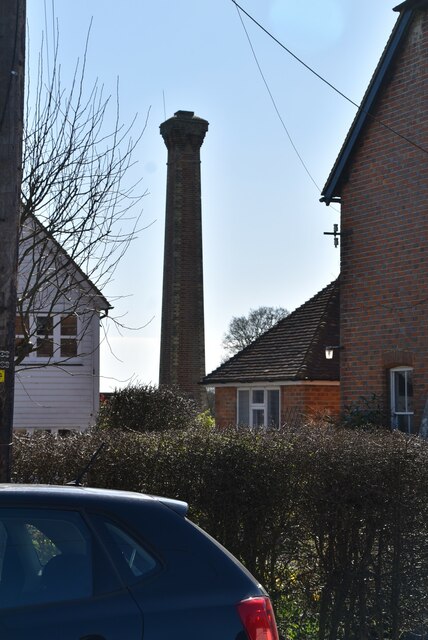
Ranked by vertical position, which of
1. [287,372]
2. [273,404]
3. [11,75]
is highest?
[11,75]

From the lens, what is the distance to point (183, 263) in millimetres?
40312

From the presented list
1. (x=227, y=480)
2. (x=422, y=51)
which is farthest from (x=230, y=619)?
(x=422, y=51)

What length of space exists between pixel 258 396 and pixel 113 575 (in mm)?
21088

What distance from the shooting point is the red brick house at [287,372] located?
23203 millimetres

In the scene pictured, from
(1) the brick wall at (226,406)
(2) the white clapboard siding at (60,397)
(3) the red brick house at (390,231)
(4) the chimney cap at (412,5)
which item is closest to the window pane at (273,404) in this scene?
(1) the brick wall at (226,406)

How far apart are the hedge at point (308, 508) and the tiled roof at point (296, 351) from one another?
47.9ft

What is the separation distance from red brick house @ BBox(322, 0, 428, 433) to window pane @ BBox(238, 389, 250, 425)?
26.1ft

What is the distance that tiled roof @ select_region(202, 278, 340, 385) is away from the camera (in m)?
23.5

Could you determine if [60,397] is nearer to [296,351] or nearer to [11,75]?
[296,351]

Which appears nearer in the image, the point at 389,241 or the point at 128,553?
the point at 128,553

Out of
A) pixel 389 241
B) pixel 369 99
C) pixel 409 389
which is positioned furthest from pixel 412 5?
pixel 409 389

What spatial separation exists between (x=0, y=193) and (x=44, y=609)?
3652 mm

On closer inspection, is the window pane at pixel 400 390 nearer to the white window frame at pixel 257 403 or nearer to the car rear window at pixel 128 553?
the white window frame at pixel 257 403

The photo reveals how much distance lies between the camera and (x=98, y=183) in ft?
40.6
